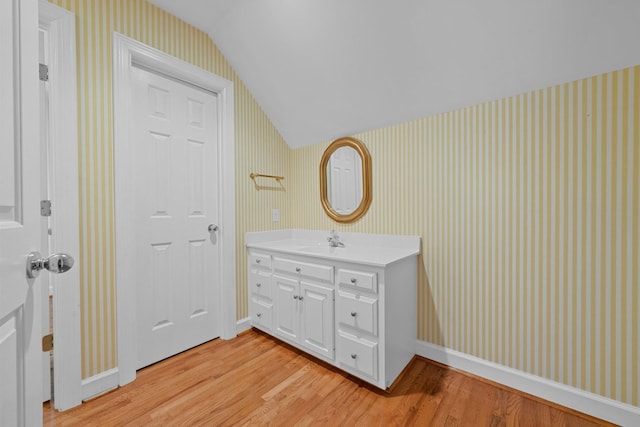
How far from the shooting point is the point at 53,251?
1.55 m

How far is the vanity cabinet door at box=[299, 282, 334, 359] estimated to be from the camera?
187 cm

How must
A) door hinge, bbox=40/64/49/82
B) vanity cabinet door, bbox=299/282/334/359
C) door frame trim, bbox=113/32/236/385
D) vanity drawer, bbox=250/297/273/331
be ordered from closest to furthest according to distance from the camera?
door hinge, bbox=40/64/49/82
door frame trim, bbox=113/32/236/385
vanity cabinet door, bbox=299/282/334/359
vanity drawer, bbox=250/297/273/331

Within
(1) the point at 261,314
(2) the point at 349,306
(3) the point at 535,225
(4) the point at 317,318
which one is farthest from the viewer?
(1) the point at 261,314

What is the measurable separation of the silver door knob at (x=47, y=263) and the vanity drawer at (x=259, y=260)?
164 centimetres

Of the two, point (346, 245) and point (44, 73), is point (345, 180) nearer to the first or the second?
point (346, 245)

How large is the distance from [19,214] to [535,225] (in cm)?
220

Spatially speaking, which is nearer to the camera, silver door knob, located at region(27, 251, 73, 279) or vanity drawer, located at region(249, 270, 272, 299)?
silver door knob, located at region(27, 251, 73, 279)

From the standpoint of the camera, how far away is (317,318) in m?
1.93

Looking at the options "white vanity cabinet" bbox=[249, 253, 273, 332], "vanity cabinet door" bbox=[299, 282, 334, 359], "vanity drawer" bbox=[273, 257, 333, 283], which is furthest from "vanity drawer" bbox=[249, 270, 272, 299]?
"vanity cabinet door" bbox=[299, 282, 334, 359]

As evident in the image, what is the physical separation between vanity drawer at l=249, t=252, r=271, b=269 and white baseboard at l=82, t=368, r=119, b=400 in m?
1.13

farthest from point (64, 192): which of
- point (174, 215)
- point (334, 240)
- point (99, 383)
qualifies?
point (334, 240)

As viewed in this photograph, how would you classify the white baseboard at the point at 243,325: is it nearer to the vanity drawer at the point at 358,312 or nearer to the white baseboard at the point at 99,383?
the white baseboard at the point at 99,383

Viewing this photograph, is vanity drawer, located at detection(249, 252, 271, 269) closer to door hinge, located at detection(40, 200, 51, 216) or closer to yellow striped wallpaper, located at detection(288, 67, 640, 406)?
yellow striped wallpaper, located at detection(288, 67, 640, 406)

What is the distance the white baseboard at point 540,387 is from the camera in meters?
1.42
